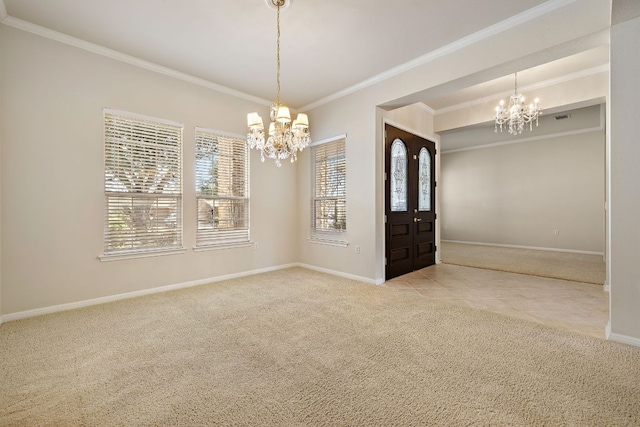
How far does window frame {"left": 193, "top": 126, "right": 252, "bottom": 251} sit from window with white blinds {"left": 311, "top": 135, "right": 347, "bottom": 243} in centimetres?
120

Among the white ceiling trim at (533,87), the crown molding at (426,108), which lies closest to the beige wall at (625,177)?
the white ceiling trim at (533,87)

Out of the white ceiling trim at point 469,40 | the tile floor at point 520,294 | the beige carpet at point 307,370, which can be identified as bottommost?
the tile floor at point 520,294

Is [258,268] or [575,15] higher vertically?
[575,15]

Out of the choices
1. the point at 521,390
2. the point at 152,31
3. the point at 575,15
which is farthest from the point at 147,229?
the point at 575,15

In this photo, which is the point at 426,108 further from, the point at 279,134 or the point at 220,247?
the point at 220,247

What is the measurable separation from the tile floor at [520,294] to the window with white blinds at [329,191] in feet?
4.31

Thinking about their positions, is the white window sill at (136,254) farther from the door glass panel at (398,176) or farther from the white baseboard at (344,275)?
the door glass panel at (398,176)

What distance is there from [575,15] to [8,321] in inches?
246

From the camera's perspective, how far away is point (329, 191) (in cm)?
504

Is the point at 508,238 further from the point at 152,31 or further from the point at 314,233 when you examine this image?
the point at 152,31

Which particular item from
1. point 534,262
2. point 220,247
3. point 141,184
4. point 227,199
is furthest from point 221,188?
point 534,262

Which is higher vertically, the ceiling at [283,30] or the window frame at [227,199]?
the ceiling at [283,30]

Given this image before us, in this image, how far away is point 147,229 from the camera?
12.5ft

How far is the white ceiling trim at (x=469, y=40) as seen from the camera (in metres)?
2.67
